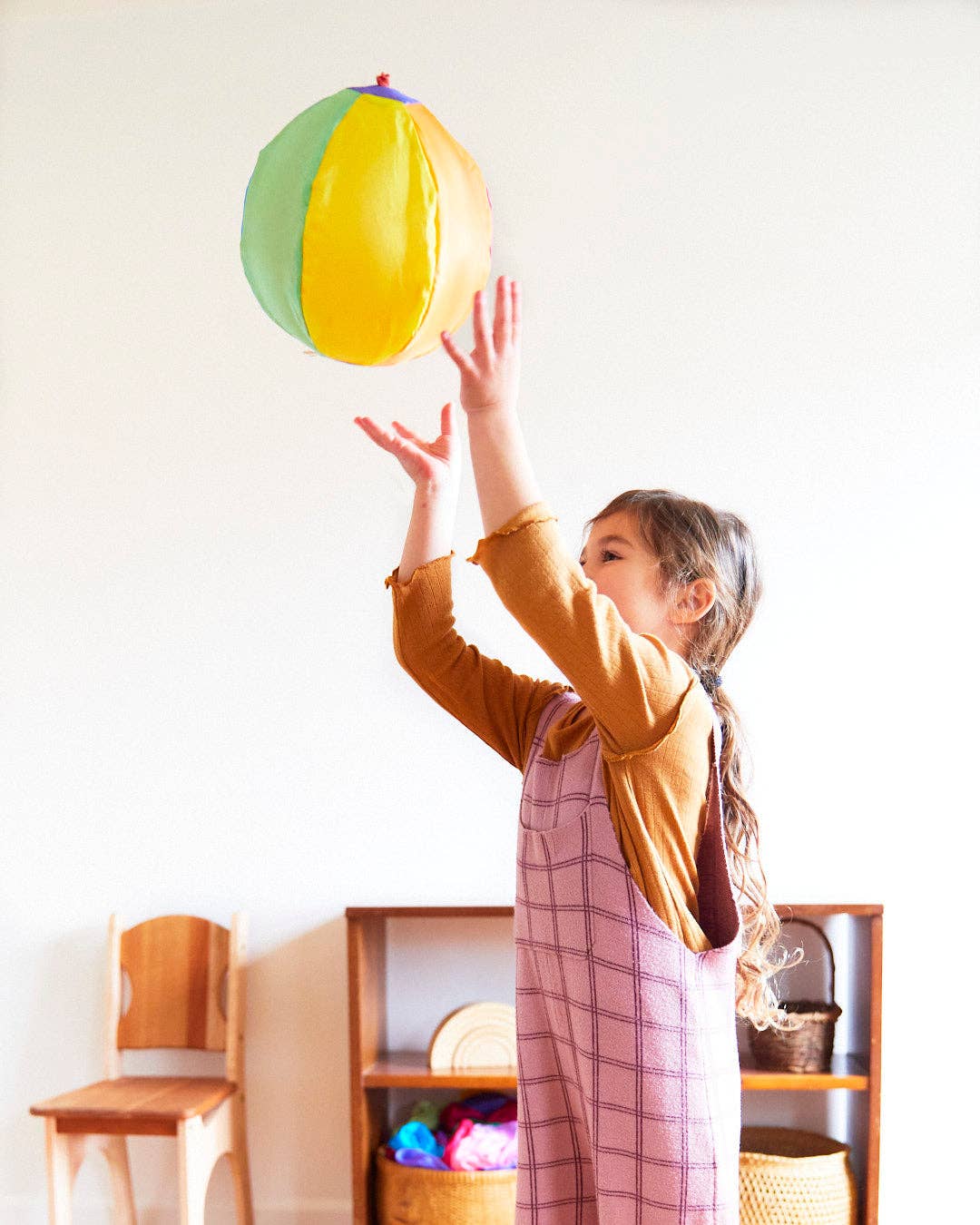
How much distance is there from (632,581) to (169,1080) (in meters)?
1.93

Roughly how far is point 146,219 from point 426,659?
2.08m

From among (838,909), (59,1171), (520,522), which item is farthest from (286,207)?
(59,1171)

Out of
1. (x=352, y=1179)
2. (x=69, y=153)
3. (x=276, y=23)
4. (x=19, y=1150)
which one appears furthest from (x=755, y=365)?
(x=19, y=1150)

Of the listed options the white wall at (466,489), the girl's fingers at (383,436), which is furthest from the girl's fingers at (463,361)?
the white wall at (466,489)

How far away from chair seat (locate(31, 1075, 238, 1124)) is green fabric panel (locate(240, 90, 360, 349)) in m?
1.67

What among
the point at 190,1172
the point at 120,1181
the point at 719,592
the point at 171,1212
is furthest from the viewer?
the point at 171,1212

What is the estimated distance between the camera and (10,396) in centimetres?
299

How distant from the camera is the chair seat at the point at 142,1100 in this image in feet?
7.73

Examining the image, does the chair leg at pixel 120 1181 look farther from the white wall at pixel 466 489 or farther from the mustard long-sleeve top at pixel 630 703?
the mustard long-sleeve top at pixel 630 703

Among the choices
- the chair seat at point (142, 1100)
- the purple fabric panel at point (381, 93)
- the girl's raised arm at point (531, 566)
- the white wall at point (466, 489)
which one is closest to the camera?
the girl's raised arm at point (531, 566)

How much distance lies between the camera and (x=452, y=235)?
1.23 meters

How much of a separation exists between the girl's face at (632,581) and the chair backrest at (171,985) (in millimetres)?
1696

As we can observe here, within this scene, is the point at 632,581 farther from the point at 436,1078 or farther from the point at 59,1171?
the point at 59,1171

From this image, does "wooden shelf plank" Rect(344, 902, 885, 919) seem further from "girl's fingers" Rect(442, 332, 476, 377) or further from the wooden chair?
"girl's fingers" Rect(442, 332, 476, 377)
